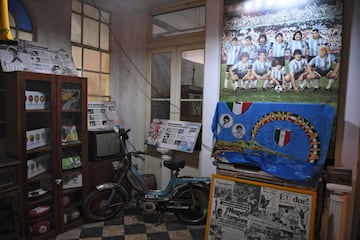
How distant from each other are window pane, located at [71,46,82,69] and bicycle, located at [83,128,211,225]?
1.12 meters

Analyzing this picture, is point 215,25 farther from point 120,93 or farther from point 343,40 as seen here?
point 120,93

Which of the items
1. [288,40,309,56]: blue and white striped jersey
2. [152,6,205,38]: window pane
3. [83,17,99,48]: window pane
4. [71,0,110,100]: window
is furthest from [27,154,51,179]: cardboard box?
[288,40,309,56]: blue and white striped jersey

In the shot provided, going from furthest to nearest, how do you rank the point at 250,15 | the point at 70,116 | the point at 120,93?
the point at 120,93 → the point at 70,116 → the point at 250,15

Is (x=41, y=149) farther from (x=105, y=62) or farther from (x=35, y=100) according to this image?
(x=105, y=62)

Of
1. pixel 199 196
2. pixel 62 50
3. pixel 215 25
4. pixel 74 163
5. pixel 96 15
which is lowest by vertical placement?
pixel 199 196

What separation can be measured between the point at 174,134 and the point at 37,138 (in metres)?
1.52

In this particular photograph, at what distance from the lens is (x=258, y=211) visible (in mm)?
2035

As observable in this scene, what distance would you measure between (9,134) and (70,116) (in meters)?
0.58

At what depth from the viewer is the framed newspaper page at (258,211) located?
74.2 inches

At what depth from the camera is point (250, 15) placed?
2422 mm

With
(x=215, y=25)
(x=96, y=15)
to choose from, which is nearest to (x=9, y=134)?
(x=96, y=15)

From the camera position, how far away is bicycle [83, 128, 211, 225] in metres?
2.62

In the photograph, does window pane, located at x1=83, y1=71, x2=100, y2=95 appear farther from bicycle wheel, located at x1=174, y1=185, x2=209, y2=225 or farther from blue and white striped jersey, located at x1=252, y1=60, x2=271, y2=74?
blue and white striped jersey, located at x1=252, y1=60, x2=271, y2=74

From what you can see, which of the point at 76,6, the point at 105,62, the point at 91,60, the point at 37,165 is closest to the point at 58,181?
the point at 37,165
